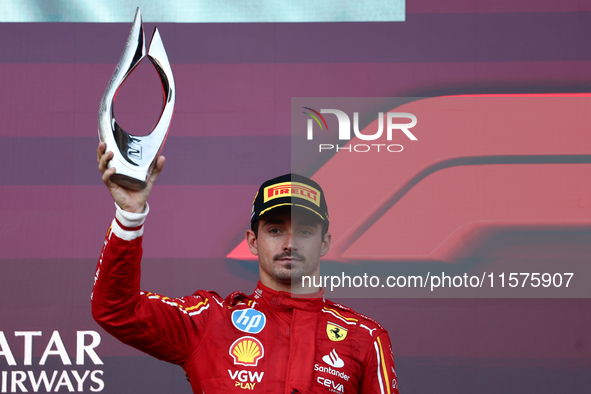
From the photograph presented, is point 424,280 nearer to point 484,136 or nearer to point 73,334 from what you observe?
point 484,136

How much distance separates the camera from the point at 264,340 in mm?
1381

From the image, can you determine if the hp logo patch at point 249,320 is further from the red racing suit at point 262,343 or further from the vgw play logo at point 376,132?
the vgw play logo at point 376,132

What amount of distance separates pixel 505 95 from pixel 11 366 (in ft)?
7.10

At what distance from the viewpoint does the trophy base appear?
103 centimetres

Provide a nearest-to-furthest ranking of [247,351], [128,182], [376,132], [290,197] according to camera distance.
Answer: [128,182]
[247,351]
[290,197]
[376,132]

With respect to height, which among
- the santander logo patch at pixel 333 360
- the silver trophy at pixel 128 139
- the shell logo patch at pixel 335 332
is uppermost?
the silver trophy at pixel 128 139

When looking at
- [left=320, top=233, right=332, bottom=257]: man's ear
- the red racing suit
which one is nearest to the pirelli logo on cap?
[left=320, top=233, right=332, bottom=257]: man's ear

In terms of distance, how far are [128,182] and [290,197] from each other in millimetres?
518

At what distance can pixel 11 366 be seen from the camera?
2.07m

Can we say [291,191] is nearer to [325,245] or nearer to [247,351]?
[325,245]

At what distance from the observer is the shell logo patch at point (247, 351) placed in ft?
4.41

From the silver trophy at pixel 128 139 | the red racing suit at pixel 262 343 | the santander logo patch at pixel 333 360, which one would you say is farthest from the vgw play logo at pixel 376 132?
the silver trophy at pixel 128 139

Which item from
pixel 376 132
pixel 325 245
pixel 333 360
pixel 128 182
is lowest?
pixel 333 360

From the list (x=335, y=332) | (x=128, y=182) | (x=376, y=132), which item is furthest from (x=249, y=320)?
(x=376, y=132)
